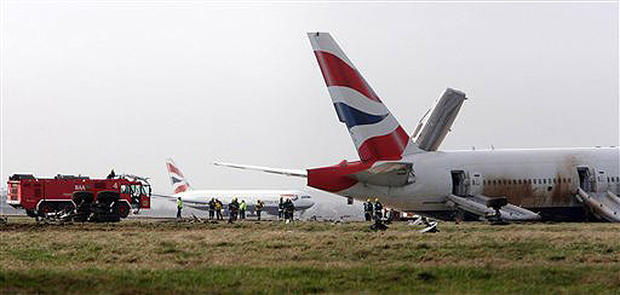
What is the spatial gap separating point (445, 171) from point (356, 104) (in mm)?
5134

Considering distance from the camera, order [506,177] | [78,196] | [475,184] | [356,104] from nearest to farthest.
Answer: [356,104] < [475,184] < [506,177] < [78,196]

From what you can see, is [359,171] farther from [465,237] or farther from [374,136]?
[465,237]

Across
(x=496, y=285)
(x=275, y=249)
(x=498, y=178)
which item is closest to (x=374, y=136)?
(x=498, y=178)

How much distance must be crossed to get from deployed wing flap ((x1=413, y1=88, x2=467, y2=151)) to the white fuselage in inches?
21.1

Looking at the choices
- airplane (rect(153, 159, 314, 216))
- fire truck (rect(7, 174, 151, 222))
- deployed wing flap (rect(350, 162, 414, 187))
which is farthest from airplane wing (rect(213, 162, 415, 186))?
airplane (rect(153, 159, 314, 216))

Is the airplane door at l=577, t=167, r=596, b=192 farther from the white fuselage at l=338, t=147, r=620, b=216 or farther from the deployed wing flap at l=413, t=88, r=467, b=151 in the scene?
the deployed wing flap at l=413, t=88, r=467, b=151

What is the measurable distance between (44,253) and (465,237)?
500 inches

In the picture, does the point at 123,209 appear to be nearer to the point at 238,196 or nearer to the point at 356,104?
the point at 356,104

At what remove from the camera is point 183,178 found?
140375 millimetres

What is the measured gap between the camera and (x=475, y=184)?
4778 cm

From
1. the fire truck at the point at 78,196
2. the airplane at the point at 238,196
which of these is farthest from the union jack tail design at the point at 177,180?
the fire truck at the point at 78,196

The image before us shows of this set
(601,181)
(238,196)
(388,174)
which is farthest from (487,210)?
(238,196)

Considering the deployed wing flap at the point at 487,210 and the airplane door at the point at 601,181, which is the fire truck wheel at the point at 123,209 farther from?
the airplane door at the point at 601,181

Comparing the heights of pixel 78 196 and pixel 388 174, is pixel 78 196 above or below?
below
